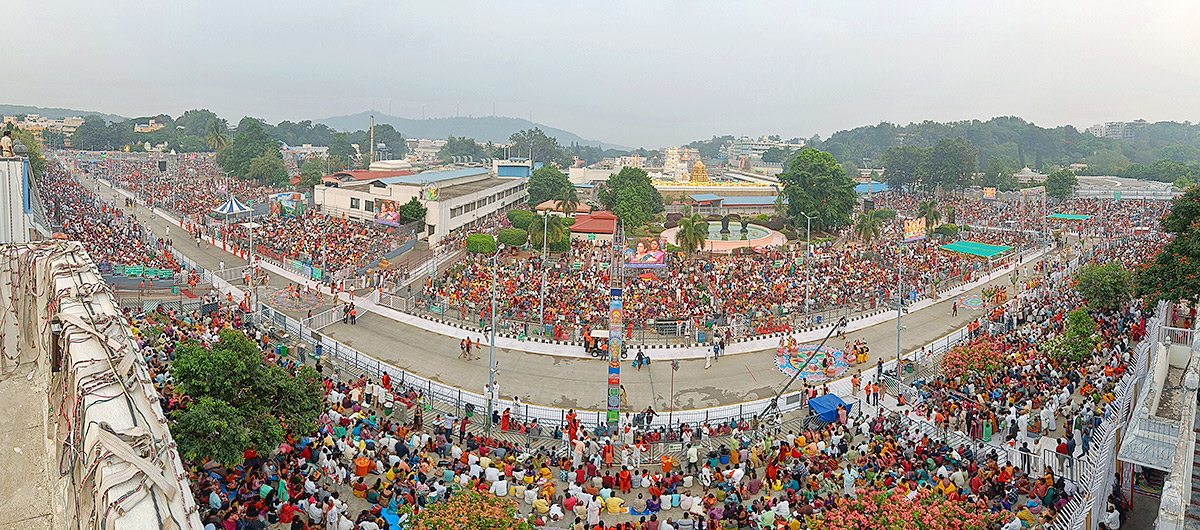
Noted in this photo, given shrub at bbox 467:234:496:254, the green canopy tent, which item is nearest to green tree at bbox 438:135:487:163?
shrub at bbox 467:234:496:254

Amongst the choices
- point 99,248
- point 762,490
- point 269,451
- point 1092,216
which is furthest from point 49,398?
point 1092,216

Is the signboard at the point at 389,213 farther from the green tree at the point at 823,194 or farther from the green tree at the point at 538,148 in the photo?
the green tree at the point at 538,148

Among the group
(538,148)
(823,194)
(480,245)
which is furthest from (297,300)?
(538,148)

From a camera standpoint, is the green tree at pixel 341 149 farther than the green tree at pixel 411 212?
Yes

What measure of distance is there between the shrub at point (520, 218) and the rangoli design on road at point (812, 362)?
110 ft

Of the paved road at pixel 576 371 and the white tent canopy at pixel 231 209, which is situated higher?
the white tent canopy at pixel 231 209

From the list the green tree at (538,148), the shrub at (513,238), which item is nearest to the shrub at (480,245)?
the shrub at (513,238)

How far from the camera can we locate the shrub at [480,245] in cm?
5031

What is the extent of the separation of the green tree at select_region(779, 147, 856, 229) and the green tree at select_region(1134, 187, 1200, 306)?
128 feet

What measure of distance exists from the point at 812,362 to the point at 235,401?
2135 centimetres

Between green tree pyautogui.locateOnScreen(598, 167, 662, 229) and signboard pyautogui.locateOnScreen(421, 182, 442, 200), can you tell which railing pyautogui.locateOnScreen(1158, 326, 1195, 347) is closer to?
green tree pyautogui.locateOnScreen(598, 167, 662, 229)

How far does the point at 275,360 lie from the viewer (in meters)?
25.1

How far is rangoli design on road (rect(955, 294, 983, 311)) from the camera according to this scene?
1550 inches

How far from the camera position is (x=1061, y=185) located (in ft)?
282
